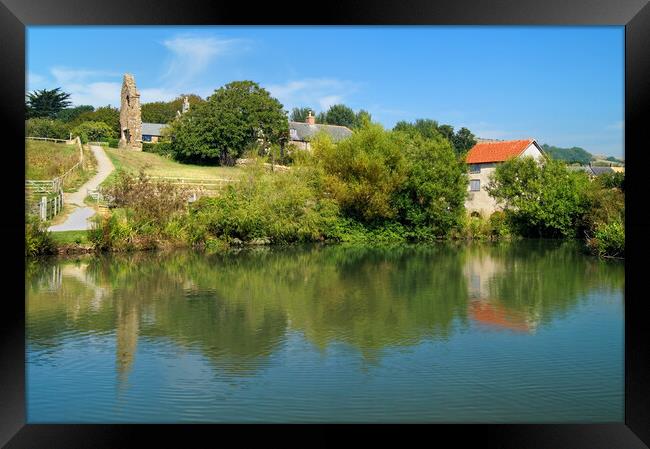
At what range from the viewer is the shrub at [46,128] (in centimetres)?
3781

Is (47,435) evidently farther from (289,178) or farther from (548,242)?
(548,242)

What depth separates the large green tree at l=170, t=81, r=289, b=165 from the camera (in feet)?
124

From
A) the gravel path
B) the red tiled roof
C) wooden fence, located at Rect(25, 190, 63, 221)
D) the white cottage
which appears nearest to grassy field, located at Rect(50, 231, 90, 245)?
the gravel path

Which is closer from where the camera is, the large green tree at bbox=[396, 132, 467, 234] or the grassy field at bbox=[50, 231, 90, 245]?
the grassy field at bbox=[50, 231, 90, 245]

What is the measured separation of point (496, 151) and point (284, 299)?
23.6 metres

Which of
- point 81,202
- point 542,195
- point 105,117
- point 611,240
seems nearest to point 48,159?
point 81,202

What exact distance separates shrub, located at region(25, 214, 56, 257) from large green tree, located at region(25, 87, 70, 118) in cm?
2705

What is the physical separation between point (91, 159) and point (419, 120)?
98.1ft

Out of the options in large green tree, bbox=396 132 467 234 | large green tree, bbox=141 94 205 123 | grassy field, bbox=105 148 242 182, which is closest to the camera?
large green tree, bbox=396 132 467 234

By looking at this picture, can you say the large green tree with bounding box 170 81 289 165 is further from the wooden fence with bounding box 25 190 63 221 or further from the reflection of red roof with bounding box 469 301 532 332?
the reflection of red roof with bounding box 469 301 532 332

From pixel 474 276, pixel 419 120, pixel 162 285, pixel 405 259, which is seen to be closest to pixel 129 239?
pixel 162 285

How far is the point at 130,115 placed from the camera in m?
40.2

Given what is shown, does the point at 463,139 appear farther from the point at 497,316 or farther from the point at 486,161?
the point at 497,316

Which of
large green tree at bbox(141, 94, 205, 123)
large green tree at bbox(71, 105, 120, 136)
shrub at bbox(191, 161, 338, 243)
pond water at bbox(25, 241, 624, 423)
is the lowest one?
pond water at bbox(25, 241, 624, 423)
